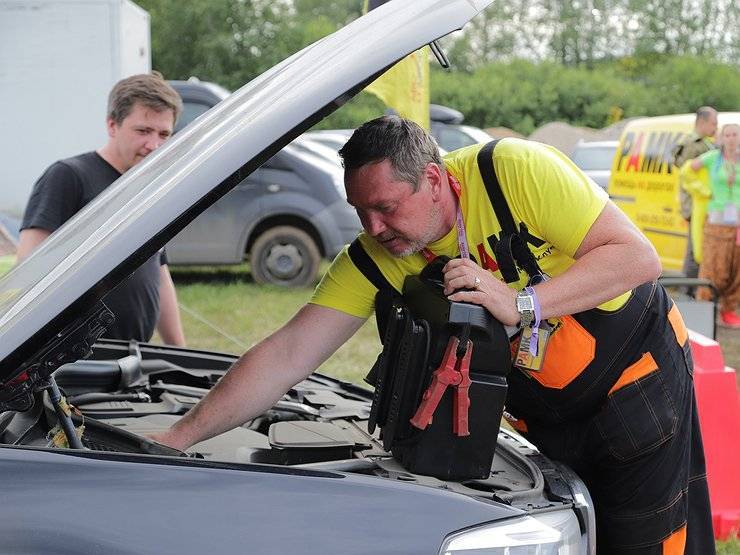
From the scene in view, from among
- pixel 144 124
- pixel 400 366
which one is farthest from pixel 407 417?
pixel 144 124

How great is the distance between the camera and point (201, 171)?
1594mm

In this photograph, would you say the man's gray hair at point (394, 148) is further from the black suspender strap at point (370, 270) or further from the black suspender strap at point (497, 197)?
the black suspender strap at point (370, 270)

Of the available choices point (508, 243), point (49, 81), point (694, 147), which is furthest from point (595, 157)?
point (508, 243)

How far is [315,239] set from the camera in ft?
30.7

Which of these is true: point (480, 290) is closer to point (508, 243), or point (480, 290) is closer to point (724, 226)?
point (508, 243)

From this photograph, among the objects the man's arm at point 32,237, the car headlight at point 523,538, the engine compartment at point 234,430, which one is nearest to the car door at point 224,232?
the man's arm at point 32,237

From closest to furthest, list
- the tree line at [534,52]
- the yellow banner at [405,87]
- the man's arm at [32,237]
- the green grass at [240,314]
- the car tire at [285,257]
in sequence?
1. the man's arm at [32,237]
2. the yellow banner at [405,87]
3. the green grass at [240,314]
4. the car tire at [285,257]
5. the tree line at [534,52]

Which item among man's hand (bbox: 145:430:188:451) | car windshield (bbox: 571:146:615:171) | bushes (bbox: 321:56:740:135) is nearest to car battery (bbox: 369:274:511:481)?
man's hand (bbox: 145:430:188:451)

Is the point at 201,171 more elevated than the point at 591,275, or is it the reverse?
the point at 201,171

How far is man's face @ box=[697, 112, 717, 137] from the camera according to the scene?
27.3 feet

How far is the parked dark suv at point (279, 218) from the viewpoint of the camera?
912cm

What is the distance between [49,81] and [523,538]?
604cm

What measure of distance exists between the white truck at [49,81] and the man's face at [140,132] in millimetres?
3607

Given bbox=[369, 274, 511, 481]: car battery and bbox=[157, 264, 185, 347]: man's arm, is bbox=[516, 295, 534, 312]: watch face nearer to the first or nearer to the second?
bbox=[369, 274, 511, 481]: car battery
